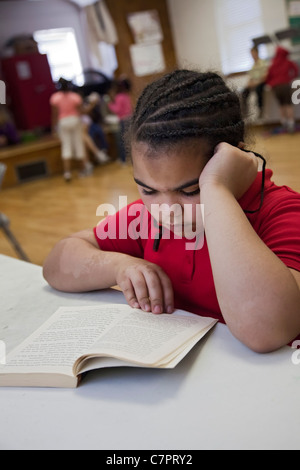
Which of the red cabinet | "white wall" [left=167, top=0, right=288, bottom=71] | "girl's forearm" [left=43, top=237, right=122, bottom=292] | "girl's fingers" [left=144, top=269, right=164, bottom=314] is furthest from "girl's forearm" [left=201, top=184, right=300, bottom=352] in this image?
the red cabinet

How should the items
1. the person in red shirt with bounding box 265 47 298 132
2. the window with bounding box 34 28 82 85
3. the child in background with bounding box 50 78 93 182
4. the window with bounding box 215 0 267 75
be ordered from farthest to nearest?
1. the window with bounding box 34 28 82 85
2. the window with bounding box 215 0 267 75
3. the person in red shirt with bounding box 265 47 298 132
4. the child in background with bounding box 50 78 93 182

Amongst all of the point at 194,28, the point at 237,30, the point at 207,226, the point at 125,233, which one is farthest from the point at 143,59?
the point at 207,226

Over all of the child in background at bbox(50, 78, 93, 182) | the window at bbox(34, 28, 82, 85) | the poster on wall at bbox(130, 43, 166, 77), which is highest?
the window at bbox(34, 28, 82, 85)

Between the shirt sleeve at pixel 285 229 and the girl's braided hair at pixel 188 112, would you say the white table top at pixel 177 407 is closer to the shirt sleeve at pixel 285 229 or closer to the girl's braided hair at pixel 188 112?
the shirt sleeve at pixel 285 229

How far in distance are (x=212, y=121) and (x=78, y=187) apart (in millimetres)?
4079

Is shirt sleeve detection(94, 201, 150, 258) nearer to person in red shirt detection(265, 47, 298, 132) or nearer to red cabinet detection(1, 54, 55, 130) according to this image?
person in red shirt detection(265, 47, 298, 132)

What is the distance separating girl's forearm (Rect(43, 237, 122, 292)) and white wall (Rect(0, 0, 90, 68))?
281 inches

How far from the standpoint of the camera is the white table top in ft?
1.49

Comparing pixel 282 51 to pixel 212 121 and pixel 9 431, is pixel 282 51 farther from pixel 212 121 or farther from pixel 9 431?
pixel 9 431

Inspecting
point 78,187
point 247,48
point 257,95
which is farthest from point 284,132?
point 78,187

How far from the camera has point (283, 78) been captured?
18.0 ft

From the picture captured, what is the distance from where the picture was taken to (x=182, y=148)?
69 centimetres

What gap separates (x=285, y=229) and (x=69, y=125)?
4.98 m

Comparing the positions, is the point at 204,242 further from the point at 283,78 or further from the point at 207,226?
the point at 283,78
